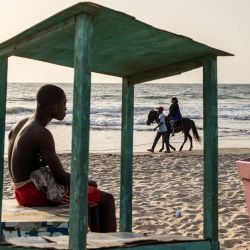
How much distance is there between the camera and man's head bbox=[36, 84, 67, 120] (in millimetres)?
3568

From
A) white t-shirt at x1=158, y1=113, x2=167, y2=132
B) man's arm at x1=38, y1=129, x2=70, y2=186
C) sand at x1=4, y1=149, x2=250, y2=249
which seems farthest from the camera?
white t-shirt at x1=158, y1=113, x2=167, y2=132

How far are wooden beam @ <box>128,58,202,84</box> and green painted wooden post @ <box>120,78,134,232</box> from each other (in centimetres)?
11

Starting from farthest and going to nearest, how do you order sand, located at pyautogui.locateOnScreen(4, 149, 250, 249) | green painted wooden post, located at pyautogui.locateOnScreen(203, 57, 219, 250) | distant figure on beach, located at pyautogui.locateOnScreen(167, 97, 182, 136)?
distant figure on beach, located at pyautogui.locateOnScreen(167, 97, 182, 136) → sand, located at pyautogui.locateOnScreen(4, 149, 250, 249) → green painted wooden post, located at pyautogui.locateOnScreen(203, 57, 219, 250)

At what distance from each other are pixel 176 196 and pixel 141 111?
29.2m

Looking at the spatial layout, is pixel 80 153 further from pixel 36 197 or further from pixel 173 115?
pixel 173 115

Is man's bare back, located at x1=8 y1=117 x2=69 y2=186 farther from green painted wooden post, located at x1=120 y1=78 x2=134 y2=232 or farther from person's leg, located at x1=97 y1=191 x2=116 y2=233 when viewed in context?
green painted wooden post, located at x1=120 y1=78 x2=134 y2=232

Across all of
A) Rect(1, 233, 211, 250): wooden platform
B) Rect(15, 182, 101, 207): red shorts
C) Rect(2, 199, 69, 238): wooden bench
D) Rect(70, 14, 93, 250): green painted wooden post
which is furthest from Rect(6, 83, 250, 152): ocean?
Rect(70, 14, 93, 250): green painted wooden post

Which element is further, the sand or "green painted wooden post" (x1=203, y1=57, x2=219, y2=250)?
the sand

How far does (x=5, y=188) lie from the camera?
8492 mm

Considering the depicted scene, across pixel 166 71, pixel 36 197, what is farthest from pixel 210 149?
pixel 36 197

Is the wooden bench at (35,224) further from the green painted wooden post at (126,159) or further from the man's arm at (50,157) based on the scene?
the green painted wooden post at (126,159)

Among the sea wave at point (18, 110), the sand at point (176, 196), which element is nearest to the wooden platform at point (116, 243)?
the sand at point (176, 196)

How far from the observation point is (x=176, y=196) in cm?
745

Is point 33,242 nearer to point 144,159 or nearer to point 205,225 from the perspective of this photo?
point 205,225
